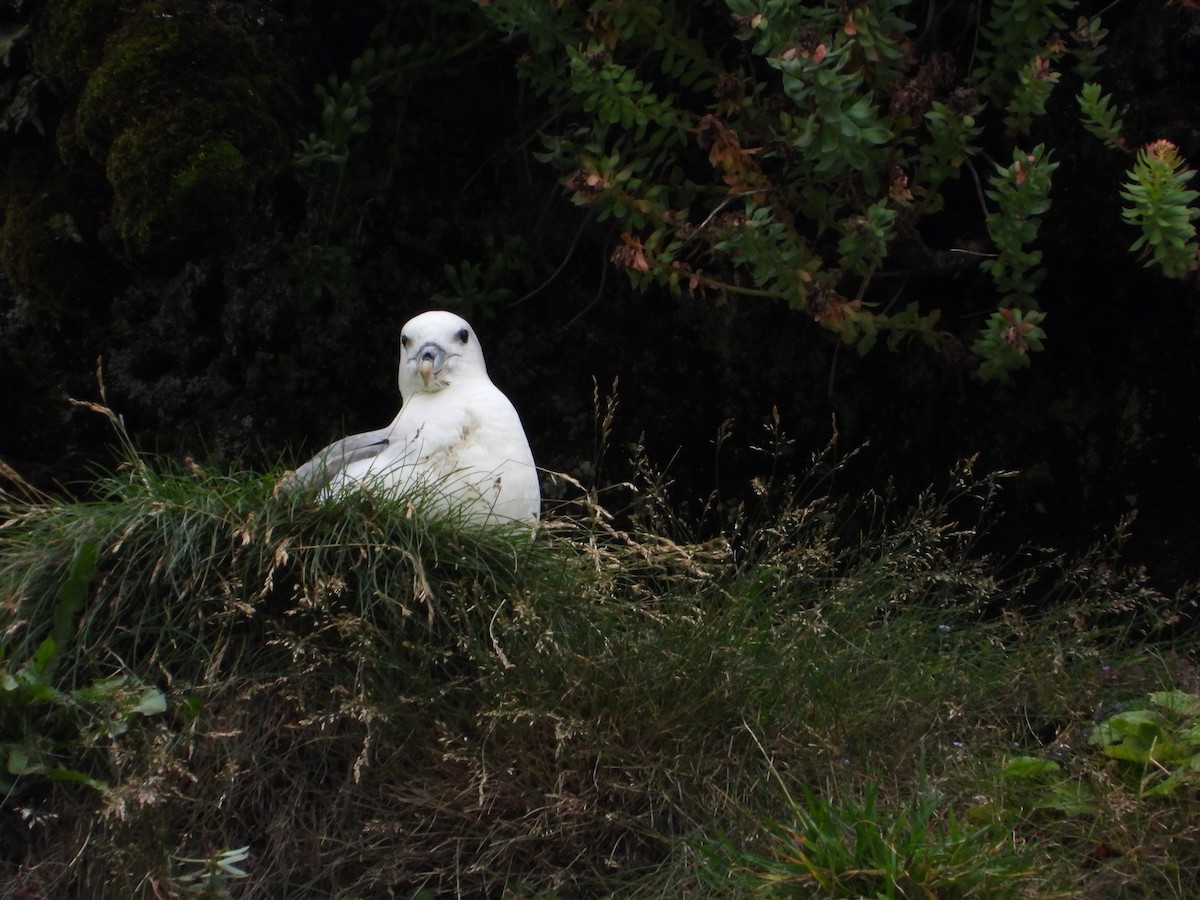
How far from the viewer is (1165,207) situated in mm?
3520

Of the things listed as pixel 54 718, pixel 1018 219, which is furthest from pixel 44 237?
pixel 1018 219

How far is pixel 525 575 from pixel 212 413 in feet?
6.81

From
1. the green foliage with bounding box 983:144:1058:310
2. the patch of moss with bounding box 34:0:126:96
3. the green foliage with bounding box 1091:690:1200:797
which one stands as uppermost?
the green foliage with bounding box 983:144:1058:310

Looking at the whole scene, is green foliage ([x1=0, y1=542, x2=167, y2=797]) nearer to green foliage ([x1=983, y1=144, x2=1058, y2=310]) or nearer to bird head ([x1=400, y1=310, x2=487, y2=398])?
bird head ([x1=400, y1=310, x2=487, y2=398])

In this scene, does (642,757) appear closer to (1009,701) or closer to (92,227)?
(1009,701)

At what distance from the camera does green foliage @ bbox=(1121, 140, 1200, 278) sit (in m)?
3.45

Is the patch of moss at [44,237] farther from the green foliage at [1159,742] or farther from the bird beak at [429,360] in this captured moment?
the green foliage at [1159,742]

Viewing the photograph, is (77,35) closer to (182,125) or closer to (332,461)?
(182,125)

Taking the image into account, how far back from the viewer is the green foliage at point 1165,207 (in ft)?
11.3

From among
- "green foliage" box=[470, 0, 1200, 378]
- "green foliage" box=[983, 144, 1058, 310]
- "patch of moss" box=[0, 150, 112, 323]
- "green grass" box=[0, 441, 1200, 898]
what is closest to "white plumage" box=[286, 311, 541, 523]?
"green grass" box=[0, 441, 1200, 898]

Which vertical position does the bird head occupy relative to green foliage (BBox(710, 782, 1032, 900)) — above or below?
below

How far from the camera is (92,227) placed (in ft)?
16.0

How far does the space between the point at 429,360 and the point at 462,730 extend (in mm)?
1090

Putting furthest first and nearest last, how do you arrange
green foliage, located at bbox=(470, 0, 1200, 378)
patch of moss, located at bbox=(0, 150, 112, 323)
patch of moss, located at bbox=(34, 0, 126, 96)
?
patch of moss, located at bbox=(0, 150, 112, 323) < patch of moss, located at bbox=(34, 0, 126, 96) < green foliage, located at bbox=(470, 0, 1200, 378)
